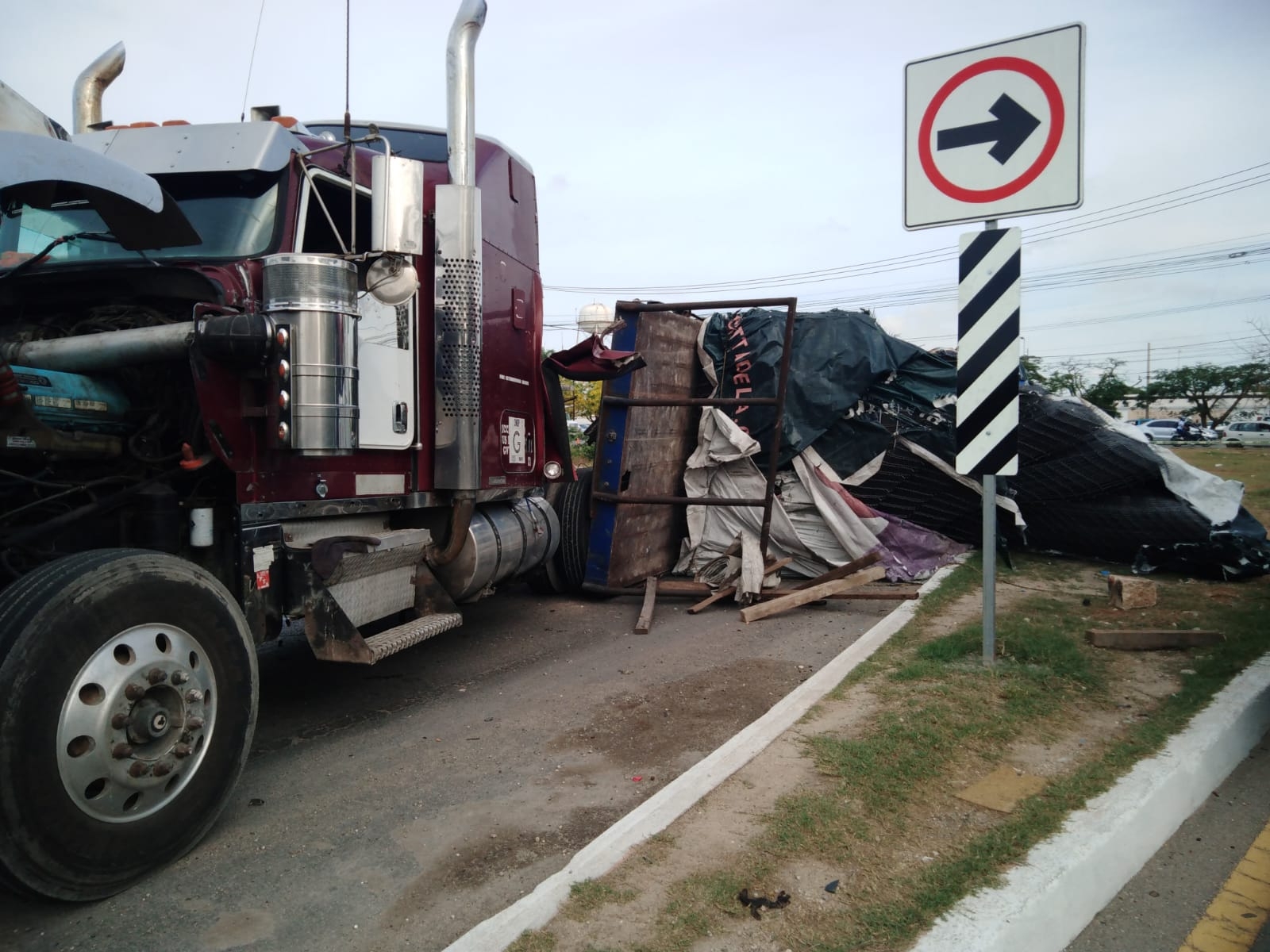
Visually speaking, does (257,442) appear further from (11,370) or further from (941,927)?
(941,927)

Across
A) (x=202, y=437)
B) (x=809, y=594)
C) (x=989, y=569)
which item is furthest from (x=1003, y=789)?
(x=809, y=594)

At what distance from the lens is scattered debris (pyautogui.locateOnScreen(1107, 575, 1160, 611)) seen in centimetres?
692

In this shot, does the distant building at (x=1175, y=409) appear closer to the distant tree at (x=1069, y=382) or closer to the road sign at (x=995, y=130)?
the distant tree at (x=1069, y=382)

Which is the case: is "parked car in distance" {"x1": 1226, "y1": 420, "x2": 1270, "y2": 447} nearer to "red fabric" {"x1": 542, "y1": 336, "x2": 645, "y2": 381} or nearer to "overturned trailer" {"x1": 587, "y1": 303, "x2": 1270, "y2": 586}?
"overturned trailer" {"x1": 587, "y1": 303, "x2": 1270, "y2": 586}

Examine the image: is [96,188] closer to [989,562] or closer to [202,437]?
[202,437]

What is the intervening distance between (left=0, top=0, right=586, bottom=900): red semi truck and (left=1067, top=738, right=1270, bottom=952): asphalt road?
313 centimetres

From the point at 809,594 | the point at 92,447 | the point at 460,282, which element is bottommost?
the point at 809,594

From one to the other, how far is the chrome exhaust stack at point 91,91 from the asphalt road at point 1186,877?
6351mm

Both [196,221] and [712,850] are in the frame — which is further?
[196,221]

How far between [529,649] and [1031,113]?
4.66 m

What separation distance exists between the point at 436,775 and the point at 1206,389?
75.9 meters

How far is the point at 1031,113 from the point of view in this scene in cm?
477

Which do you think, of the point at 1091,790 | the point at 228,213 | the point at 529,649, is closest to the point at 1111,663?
the point at 1091,790

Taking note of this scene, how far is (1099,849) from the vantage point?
3.03m
